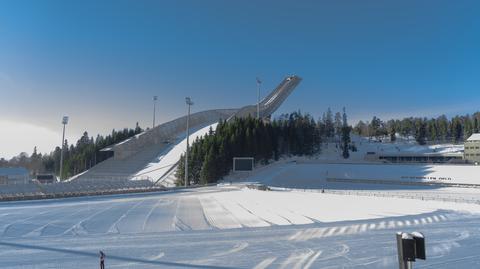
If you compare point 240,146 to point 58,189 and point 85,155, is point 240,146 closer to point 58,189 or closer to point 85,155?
point 58,189

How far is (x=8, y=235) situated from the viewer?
34.8 feet

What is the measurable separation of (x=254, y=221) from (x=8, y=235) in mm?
8559

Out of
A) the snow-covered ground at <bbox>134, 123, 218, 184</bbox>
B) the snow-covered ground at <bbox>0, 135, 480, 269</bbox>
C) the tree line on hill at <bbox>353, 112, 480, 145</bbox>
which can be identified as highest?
the tree line on hill at <bbox>353, 112, 480, 145</bbox>

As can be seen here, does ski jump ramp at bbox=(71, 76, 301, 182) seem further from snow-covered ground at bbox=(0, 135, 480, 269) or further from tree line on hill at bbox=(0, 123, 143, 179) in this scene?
snow-covered ground at bbox=(0, 135, 480, 269)

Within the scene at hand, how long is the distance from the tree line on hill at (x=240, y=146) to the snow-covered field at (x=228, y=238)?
2764cm

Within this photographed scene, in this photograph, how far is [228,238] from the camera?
10055mm

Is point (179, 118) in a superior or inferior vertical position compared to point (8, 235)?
superior

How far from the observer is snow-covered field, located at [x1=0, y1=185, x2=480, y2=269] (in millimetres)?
7758

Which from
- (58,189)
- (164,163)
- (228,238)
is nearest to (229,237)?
(228,238)

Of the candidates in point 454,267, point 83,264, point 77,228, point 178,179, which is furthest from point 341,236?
point 178,179

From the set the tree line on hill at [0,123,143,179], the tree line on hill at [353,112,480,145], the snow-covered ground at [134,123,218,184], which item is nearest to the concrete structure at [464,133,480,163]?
the tree line on hill at [353,112,480,145]

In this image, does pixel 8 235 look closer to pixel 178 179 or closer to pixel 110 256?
pixel 110 256

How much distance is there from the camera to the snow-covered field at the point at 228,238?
25.5ft

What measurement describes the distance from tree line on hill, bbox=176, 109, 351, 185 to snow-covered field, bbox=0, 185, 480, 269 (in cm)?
2764
